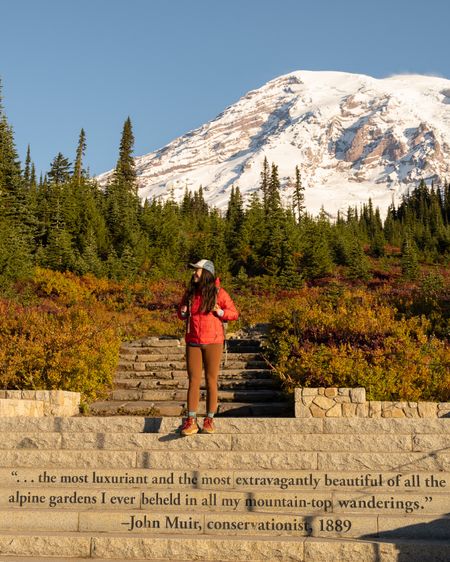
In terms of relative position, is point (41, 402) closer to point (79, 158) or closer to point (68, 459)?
point (68, 459)

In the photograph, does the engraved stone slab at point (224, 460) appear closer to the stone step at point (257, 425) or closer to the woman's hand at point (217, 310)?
the stone step at point (257, 425)

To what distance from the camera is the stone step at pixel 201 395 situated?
11.4 metres

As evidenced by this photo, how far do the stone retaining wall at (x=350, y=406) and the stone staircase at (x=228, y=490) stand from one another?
167 centimetres

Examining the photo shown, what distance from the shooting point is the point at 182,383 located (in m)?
12.5

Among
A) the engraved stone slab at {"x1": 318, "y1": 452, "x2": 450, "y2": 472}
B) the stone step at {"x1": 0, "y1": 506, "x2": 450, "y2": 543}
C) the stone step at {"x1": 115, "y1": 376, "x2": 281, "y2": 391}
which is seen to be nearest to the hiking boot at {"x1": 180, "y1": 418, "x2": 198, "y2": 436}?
the stone step at {"x1": 0, "y1": 506, "x2": 450, "y2": 543}

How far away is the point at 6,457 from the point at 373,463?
436cm

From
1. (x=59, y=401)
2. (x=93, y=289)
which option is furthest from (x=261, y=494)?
(x=93, y=289)

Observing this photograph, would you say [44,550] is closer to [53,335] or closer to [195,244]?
[53,335]

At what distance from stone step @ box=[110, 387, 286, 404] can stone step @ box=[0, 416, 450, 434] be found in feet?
10.6

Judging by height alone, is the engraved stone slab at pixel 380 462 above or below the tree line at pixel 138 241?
below

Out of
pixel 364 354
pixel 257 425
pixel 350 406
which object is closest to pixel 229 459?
pixel 257 425

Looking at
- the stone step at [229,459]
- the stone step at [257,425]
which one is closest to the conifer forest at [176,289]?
the stone step at [257,425]

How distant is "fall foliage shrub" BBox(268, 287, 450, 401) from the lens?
33.7 ft

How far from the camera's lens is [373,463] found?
701 cm
